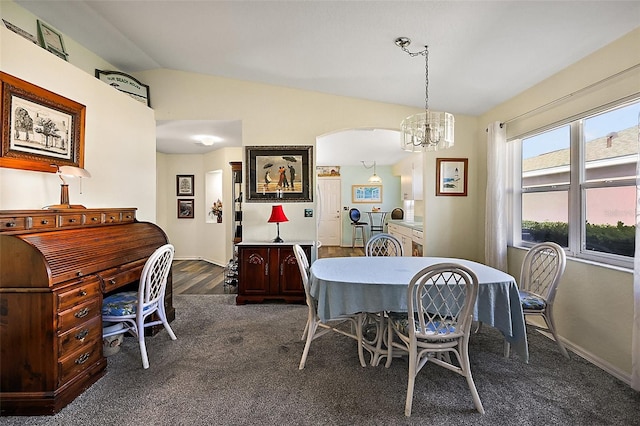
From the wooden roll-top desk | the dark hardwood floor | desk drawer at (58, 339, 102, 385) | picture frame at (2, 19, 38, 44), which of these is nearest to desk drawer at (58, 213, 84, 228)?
the wooden roll-top desk

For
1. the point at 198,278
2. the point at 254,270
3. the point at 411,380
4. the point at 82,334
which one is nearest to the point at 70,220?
the point at 82,334

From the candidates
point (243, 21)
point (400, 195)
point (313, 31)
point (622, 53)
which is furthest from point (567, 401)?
point (400, 195)

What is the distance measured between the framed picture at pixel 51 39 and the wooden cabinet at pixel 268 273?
2523 mm

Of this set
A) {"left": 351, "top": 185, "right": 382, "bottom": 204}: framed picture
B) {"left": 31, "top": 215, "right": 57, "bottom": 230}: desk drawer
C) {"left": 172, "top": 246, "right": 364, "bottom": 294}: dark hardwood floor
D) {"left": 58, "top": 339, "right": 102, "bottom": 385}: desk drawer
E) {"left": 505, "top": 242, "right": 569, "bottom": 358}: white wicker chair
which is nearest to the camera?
{"left": 58, "top": 339, "right": 102, "bottom": 385}: desk drawer

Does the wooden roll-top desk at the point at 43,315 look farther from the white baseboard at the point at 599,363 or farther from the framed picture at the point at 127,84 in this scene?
the white baseboard at the point at 599,363

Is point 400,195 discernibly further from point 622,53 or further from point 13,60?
point 13,60

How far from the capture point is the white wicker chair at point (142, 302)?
2254 millimetres

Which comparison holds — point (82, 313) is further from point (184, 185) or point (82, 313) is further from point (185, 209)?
point (184, 185)

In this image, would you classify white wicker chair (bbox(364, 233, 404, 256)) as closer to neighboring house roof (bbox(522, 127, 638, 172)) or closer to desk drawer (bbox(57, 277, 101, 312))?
neighboring house roof (bbox(522, 127, 638, 172))

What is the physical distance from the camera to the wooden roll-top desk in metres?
1.74

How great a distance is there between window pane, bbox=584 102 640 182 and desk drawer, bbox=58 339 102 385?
398 centimetres

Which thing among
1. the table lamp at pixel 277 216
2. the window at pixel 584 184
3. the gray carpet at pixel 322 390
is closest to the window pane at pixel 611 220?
the window at pixel 584 184

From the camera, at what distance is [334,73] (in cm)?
Result: 327

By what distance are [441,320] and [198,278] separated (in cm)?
416
